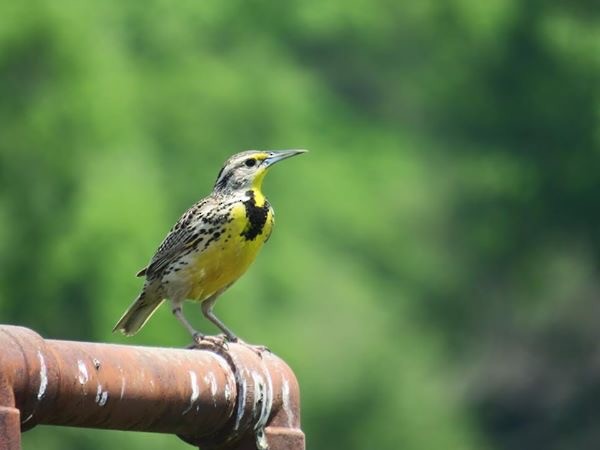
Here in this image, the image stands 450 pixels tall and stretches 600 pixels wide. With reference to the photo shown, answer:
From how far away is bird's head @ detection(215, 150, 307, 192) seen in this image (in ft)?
22.0

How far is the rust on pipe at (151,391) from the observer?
3.23 metres

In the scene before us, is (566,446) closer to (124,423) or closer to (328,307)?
(328,307)

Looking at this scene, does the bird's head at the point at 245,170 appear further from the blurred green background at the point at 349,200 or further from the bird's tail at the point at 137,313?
the blurred green background at the point at 349,200


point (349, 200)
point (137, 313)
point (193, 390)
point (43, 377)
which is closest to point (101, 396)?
point (43, 377)

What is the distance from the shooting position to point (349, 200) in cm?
2406

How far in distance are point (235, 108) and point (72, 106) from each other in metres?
4.31

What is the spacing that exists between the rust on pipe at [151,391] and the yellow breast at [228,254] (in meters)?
2.34

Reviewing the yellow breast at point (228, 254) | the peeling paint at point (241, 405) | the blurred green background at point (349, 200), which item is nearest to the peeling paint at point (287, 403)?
the peeling paint at point (241, 405)

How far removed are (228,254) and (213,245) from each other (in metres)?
0.08

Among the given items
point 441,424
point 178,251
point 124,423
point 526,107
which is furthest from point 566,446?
point 124,423

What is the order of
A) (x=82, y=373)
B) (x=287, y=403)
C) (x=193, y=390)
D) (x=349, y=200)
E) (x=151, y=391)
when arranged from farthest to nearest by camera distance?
(x=349, y=200), (x=287, y=403), (x=193, y=390), (x=151, y=391), (x=82, y=373)

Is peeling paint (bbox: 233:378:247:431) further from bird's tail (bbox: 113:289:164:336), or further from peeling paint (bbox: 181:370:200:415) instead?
bird's tail (bbox: 113:289:164:336)

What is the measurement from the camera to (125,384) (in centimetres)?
348

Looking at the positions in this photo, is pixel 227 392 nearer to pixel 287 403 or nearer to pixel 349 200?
pixel 287 403
